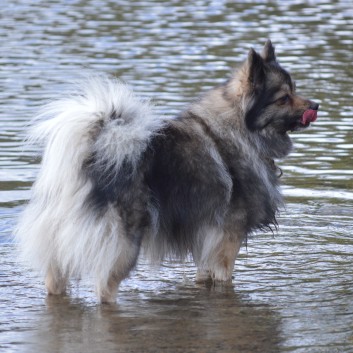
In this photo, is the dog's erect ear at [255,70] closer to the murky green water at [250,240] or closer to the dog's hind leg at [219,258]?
the dog's hind leg at [219,258]

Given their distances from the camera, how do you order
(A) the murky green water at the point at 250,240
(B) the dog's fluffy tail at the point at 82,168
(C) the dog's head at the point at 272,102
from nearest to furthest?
(A) the murky green water at the point at 250,240 < (B) the dog's fluffy tail at the point at 82,168 < (C) the dog's head at the point at 272,102

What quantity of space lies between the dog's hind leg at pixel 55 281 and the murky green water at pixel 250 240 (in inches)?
3.6

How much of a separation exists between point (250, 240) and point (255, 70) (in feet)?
6.18

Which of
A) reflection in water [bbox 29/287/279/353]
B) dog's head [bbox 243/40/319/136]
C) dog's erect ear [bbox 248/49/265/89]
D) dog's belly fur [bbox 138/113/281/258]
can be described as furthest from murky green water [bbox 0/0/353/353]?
dog's erect ear [bbox 248/49/265/89]

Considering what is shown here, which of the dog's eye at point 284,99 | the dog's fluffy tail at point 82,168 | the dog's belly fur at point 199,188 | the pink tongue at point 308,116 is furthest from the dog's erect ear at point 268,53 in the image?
the dog's fluffy tail at point 82,168

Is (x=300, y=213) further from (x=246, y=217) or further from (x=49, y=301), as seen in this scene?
(x=49, y=301)

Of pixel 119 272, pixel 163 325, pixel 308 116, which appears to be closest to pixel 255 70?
pixel 308 116

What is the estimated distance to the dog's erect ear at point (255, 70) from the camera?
7.35 metres

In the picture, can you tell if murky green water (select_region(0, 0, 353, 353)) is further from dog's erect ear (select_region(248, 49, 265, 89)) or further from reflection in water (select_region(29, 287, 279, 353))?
dog's erect ear (select_region(248, 49, 265, 89))

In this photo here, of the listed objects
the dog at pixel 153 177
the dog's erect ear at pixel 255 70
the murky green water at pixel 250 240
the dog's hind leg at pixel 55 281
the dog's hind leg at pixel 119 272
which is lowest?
the murky green water at pixel 250 240

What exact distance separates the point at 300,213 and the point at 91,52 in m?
9.05

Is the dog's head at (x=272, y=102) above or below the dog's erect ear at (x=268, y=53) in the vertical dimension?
below

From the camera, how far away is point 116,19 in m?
21.9

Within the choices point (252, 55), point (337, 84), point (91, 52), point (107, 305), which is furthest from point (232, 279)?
point (91, 52)
